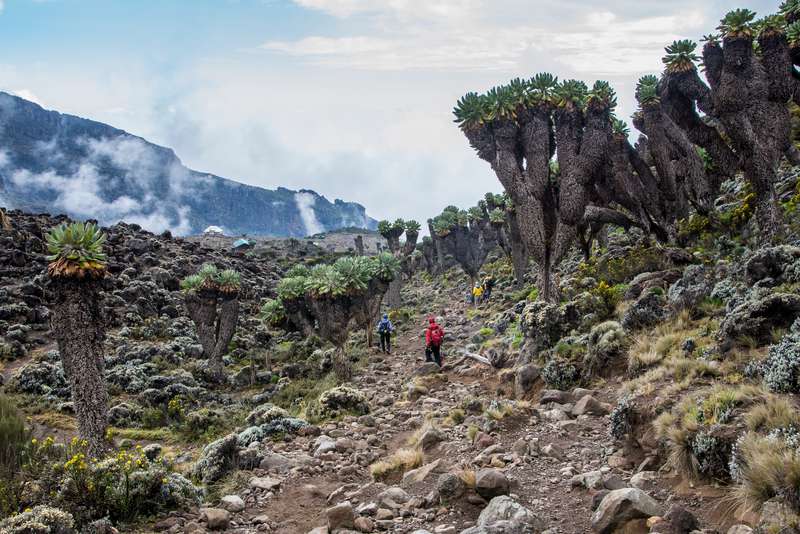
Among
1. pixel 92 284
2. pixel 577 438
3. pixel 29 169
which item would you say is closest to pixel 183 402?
pixel 92 284

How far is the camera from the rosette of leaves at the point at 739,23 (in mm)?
17656

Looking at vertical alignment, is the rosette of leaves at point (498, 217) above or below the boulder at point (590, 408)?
above

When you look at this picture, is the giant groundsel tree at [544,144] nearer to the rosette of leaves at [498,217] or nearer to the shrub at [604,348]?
the shrub at [604,348]

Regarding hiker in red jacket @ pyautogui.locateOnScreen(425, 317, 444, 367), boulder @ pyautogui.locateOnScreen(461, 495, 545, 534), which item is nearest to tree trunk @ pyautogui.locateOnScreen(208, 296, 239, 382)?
hiker in red jacket @ pyautogui.locateOnScreen(425, 317, 444, 367)

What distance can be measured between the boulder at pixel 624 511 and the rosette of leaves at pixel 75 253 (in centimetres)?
1394

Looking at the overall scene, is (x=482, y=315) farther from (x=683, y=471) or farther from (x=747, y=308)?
(x=683, y=471)

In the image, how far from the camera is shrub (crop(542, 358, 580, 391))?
12.4m

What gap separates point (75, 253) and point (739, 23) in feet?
75.7

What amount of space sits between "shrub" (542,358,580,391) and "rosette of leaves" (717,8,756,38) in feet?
46.9

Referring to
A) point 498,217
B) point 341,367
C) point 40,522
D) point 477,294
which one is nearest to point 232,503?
point 40,522

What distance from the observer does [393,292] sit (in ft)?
154

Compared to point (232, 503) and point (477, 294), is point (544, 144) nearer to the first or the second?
point (232, 503)

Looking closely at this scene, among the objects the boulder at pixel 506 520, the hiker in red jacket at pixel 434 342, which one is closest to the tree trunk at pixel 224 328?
the hiker in red jacket at pixel 434 342

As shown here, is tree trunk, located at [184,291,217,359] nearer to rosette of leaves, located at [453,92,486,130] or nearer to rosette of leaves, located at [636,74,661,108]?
rosette of leaves, located at [453,92,486,130]
